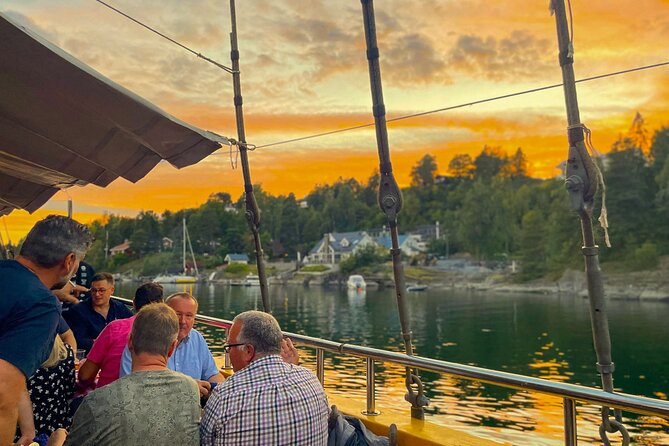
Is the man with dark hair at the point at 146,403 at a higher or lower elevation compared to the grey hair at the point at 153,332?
lower

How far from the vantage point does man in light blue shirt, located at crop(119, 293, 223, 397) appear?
3232 mm

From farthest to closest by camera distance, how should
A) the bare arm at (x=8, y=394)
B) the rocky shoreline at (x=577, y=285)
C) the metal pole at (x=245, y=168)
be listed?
the rocky shoreline at (x=577, y=285)
the metal pole at (x=245, y=168)
the bare arm at (x=8, y=394)

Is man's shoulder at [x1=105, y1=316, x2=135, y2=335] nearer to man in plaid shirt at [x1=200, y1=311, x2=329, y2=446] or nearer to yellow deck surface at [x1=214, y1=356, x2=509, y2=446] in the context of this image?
man in plaid shirt at [x1=200, y1=311, x2=329, y2=446]

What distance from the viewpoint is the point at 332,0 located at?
839cm

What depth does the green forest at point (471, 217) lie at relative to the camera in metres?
67.8

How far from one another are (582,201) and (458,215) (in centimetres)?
10053

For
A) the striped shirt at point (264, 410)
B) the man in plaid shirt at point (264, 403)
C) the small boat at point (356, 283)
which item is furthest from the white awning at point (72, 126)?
the small boat at point (356, 283)

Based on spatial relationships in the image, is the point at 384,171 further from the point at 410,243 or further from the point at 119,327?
the point at 410,243

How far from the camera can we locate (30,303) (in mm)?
1865

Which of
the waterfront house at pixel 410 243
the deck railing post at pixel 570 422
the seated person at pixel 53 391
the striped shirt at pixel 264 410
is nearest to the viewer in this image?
the striped shirt at pixel 264 410

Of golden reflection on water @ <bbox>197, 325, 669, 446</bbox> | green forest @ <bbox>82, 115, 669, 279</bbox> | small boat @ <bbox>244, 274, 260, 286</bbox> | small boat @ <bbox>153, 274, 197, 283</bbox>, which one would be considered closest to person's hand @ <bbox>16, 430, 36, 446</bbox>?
golden reflection on water @ <bbox>197, 325, 669, 446</bbox>

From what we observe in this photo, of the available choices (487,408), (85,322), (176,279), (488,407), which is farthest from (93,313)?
(176,279)

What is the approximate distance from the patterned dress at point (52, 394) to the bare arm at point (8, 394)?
2.81 feet

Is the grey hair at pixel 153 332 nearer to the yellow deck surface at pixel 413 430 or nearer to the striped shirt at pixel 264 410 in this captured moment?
the striped shirt at pixel 264 410
